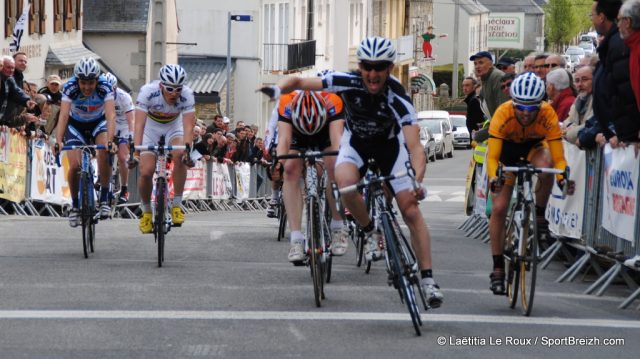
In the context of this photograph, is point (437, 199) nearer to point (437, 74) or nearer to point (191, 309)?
point (191, 309)

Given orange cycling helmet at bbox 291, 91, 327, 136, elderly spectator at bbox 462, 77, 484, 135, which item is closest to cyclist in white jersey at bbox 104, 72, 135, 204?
orange cycling helmet at bbox 291, 91, 327, 136

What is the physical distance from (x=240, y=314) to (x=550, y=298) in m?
2.91

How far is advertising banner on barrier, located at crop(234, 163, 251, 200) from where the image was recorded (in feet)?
115

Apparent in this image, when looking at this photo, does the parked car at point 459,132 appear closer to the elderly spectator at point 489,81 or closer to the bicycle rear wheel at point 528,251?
the elderly spectator at point 489,81

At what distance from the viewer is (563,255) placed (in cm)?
1562

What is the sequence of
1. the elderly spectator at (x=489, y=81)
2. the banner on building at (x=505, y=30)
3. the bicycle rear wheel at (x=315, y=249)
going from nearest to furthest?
1. the bicycle rear wheel at (x=315, y=249)
2. the elderly spectator at (x=489, y=81)
3. the banner on building at (x=505, y=30)

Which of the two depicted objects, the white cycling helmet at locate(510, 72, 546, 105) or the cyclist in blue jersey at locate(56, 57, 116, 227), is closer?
the white cycling helmet at locate(510, 72, 546, 105)

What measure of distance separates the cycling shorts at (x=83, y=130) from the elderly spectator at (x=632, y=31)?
18.5 feet

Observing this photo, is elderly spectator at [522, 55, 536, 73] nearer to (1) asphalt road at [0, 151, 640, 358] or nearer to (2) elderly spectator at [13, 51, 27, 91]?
(1) asphalt road at [0, 151, 640, 358]

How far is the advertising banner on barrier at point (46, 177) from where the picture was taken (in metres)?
23.3

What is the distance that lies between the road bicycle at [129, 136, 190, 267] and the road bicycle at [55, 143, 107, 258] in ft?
2.32

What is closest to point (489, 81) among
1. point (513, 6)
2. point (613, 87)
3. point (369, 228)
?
point (613, 87)

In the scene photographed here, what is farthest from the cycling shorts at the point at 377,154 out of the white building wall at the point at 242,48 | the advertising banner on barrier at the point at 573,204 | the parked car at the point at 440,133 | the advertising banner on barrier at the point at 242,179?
the parked car at the point at 440,133

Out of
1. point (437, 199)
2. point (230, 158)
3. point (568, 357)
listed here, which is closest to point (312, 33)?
point (437, 199)
